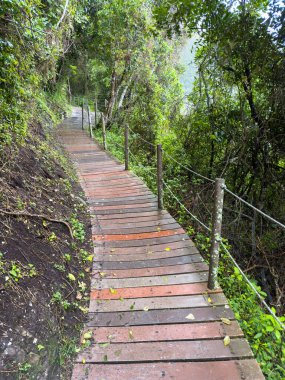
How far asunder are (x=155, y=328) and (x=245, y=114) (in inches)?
184

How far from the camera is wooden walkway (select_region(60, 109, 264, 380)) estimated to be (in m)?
2.10

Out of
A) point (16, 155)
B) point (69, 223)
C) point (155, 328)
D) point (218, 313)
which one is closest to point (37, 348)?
point (155, 328)

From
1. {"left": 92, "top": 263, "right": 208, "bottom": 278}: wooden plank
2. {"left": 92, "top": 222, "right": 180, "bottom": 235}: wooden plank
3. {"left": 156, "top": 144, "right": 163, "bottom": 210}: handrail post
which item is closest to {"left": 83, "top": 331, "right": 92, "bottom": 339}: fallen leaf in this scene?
{"left": 92, "top": 263, "right": 208, "bottom": 278}: wooden plank

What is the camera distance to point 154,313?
2.62 meters

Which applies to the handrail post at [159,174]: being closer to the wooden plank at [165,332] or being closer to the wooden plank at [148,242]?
the wooden plank at [148,242]

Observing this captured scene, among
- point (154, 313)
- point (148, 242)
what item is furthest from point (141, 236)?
point (154, 313)

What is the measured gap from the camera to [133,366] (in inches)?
83.7

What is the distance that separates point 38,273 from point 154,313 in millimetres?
1090

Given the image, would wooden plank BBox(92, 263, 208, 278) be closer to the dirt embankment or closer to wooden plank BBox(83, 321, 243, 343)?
the dirt embankment

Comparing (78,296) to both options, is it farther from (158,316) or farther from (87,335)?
(158,316)

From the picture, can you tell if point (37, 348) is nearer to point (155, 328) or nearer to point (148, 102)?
point (155, 328)

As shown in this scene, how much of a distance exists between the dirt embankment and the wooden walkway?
0.17 m

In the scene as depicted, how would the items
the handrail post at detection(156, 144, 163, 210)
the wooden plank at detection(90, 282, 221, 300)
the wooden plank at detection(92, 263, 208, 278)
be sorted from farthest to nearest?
the handrail post at detection(156, 144, 163, 210) → the wooden plank at detection(92, 263, 208, 278) → the wooden plank at detection(90, 282, 221, 300)

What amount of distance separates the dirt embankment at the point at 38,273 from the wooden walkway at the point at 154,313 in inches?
6.8
